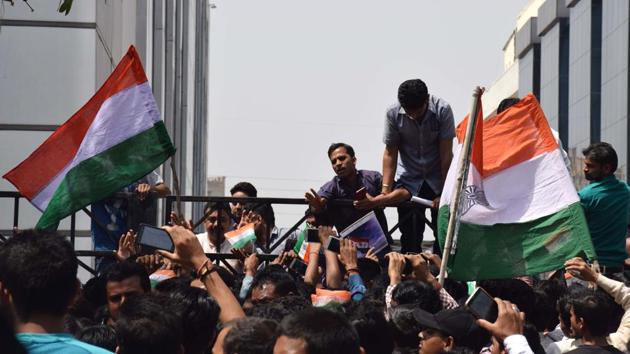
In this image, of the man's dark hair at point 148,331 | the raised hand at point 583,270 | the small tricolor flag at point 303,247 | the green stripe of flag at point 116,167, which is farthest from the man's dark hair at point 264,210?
the man's dark hair at point 148,331

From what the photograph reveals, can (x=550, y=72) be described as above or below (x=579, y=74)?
above

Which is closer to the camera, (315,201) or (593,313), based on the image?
(593,313)

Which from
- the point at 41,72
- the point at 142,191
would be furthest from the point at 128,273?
the point at 41,72

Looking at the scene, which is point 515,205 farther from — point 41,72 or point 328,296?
point 41,72

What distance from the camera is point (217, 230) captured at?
1171 cm

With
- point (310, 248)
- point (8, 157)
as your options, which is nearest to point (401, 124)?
point (310, 248)

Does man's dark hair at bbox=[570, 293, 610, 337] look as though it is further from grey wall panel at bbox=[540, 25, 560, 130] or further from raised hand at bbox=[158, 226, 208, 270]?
grey wall panel at bbox=[540, 25, 560, 130]

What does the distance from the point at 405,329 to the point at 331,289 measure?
2319mm

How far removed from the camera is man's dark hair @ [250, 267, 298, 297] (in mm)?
7930

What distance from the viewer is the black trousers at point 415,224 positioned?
36.8 feet

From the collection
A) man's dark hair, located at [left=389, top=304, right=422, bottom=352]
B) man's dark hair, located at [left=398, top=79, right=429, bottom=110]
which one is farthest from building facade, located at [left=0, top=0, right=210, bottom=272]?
man's dark hair, located at [left=389, top=304, right=422, bottom=352]

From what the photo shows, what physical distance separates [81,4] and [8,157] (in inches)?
66.1

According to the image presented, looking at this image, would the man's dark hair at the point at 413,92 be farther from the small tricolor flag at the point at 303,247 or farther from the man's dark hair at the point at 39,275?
the man's dark hair at the point at 39,275

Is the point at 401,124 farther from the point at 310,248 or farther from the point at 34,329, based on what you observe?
the point at 34,329
